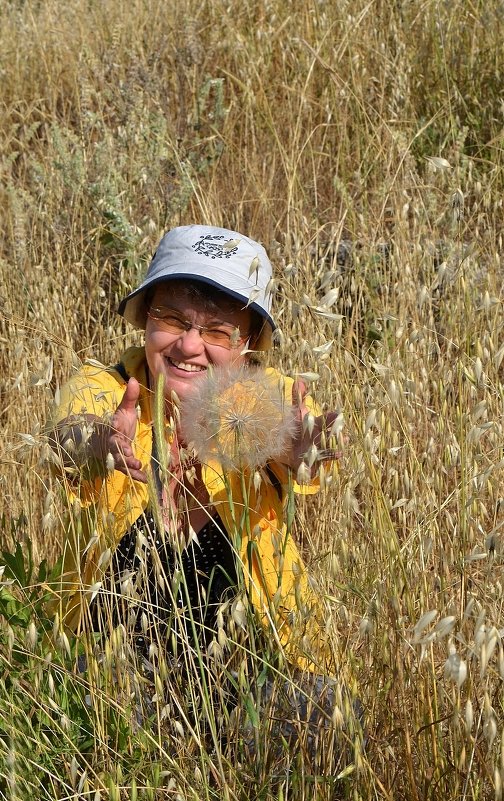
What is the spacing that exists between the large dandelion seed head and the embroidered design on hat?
0.66 m

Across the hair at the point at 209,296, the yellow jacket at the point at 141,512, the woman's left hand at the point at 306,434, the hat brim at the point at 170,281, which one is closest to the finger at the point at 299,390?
the woman's left hand at the point at 306,434

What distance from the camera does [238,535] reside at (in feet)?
4.79

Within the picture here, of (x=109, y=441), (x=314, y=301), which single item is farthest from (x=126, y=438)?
(x=314, y=301)

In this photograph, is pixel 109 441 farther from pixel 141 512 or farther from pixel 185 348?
pixel 185 348

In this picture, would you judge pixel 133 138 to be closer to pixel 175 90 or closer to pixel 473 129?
pixel 175 90

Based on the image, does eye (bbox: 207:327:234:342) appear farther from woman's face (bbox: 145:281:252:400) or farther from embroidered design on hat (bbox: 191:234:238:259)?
embroidered design on hat (bbox: 191:234:238:259)

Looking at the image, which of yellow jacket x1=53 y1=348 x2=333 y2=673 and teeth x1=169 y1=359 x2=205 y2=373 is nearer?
yellow jacket x1=53 y1=348 x2=333 y2=673

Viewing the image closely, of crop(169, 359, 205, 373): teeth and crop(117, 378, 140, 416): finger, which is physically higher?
crop(117, 378, 140, 416): finger

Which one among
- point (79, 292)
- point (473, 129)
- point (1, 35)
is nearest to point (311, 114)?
point (473, 129)

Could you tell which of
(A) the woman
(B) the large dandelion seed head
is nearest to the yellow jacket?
(A) the woman

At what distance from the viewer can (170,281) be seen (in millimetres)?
2277

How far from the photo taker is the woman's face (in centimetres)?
211

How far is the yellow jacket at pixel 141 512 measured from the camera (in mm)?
1661

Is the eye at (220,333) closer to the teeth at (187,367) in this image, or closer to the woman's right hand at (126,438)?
the teeth at (187,367)
